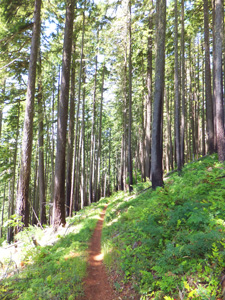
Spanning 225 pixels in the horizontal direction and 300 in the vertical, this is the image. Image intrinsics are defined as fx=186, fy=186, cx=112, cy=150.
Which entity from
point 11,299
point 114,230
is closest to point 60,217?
point 114,230

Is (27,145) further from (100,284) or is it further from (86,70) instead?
(86,70)

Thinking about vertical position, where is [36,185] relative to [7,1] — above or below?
below

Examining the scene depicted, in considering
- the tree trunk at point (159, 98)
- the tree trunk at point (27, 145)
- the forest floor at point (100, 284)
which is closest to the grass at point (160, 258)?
the forest floor at point (100, 284)

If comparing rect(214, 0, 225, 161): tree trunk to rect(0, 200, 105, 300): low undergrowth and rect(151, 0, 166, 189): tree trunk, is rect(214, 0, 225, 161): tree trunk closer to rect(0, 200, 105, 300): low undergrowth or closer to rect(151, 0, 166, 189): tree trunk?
rect(151, 0, 166, 189): tree trunk

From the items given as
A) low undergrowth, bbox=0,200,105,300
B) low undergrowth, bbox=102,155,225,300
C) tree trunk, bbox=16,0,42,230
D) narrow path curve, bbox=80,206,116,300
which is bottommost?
narrow path curve, bbox=80,206,116,300

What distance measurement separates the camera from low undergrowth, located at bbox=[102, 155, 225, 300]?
3002 mm

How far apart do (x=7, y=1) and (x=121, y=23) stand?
7130 mm

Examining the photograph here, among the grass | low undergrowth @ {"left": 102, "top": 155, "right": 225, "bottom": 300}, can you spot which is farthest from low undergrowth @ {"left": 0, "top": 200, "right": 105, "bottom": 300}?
low undergrowth @ {"left": 102, "top": 155, "right": 225, "bottom": 300}

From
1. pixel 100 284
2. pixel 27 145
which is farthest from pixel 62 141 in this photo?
pixel 100 284

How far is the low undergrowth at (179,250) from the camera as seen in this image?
3.00 meters

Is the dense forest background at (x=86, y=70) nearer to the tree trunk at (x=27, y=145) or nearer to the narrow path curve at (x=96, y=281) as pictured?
the tree trunk at (x=27, y=145)

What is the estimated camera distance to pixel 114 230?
7.54 m

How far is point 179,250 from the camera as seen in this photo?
11.9ft

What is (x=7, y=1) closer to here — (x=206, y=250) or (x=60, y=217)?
(x=60, y=217)
